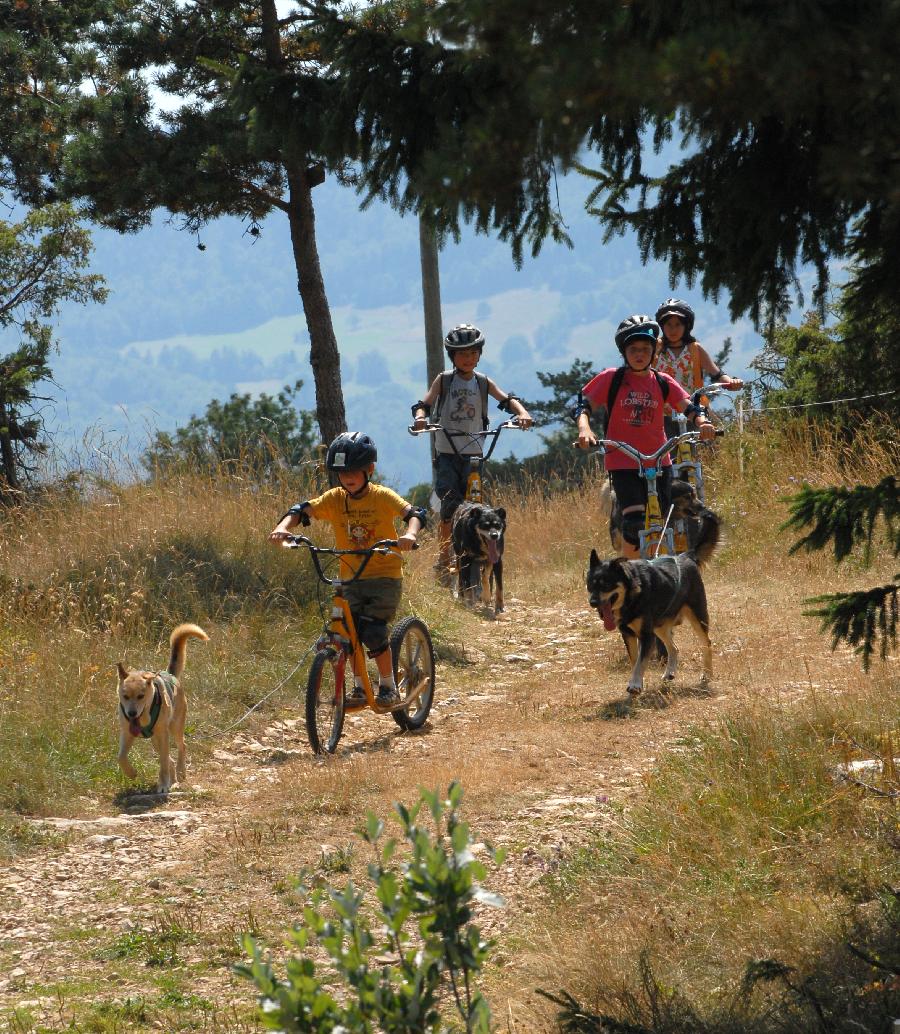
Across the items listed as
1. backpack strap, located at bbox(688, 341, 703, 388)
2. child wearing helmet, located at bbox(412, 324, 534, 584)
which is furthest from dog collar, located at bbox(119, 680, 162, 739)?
backpack strap, located at bbox(688, 341, 703, 388)

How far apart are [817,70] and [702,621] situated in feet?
21.7

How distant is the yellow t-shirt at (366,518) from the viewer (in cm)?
865

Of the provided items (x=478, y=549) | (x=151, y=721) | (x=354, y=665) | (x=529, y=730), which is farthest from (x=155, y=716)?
(x=478, y=549)

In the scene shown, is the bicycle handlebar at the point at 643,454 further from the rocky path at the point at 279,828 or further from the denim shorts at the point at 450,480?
the denim shorts at the point at 450,480

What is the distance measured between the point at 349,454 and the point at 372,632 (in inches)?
46.5

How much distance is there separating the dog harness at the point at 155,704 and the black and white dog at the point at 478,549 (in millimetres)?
5417

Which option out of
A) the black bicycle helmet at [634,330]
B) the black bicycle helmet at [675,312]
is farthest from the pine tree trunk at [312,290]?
the black bicycle helmet at [634,330]

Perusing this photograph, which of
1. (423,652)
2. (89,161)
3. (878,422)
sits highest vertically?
(89,161)

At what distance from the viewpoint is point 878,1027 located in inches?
148

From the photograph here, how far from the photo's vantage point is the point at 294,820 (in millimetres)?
6805

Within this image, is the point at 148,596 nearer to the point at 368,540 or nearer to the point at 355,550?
the point at 368,540

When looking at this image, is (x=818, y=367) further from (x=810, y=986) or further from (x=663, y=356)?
(x=810, y=986)

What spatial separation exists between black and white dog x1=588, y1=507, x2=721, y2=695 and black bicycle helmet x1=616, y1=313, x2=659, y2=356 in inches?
59.2

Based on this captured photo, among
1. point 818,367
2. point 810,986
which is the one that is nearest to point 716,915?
point 810,986
